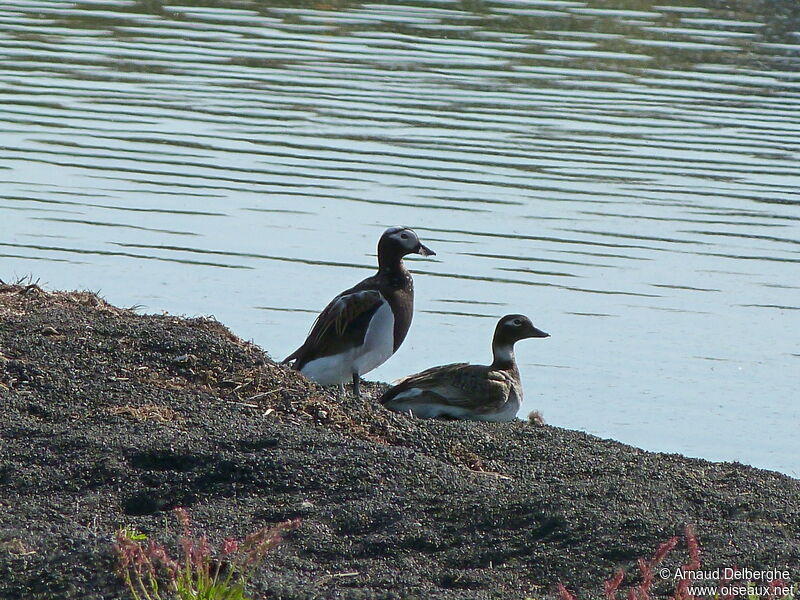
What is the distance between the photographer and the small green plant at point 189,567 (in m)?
4.74

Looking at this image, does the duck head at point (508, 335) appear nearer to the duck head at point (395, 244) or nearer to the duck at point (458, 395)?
the duck at point (458, 395)

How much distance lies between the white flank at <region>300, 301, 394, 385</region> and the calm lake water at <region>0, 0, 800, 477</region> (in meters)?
1.26

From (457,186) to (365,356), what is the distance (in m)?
7.17

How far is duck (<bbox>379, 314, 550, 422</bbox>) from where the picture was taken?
30.4 feet

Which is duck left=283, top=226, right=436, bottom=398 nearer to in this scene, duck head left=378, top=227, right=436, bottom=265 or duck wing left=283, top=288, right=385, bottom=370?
duck wing left=283, top=288, right=385, bottom=370

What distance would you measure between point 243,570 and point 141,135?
13.9m

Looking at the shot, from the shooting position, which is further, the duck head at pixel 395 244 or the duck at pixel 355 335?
the duck head at pixel 395 244

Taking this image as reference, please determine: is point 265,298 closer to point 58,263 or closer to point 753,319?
point 58,263

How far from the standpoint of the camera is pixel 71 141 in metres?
17.7

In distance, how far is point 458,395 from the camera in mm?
9383
